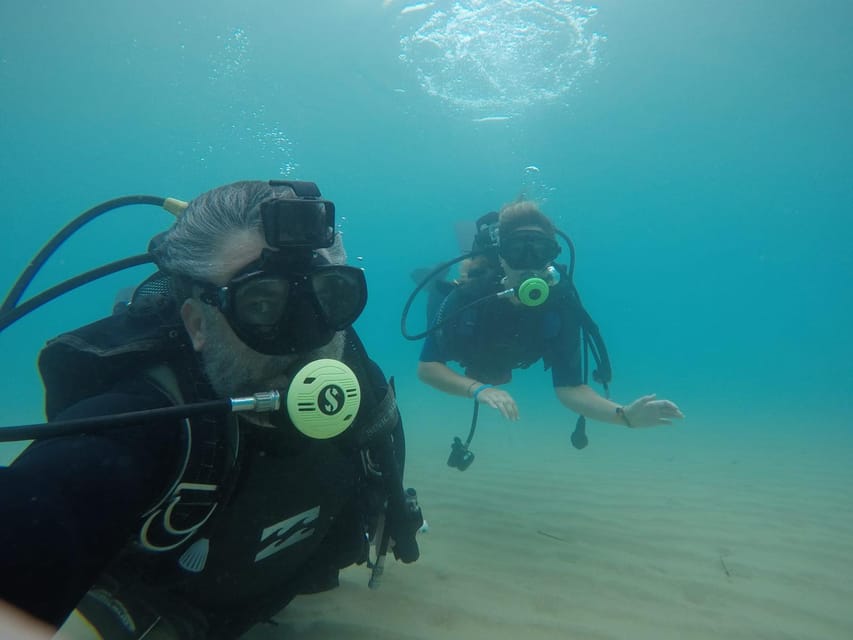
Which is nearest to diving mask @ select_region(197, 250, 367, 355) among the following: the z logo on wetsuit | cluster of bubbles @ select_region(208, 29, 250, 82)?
the z logo on wetsuit

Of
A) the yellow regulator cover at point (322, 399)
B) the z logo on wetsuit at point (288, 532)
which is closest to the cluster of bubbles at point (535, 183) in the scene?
the z logo on wetsuit at point (288, 532)

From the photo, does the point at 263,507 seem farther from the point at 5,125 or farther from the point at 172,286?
the point at 5,125

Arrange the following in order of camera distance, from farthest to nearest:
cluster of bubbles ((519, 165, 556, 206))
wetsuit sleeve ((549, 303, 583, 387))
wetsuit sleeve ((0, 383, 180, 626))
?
1. cluster of bubbles ((519, 165, 556, 206))
2. wetsuit sleeve ((549, 303, 583, 387))
3. wetsuit sleeve ((0, 383, 180, 626))

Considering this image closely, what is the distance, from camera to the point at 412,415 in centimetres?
2402

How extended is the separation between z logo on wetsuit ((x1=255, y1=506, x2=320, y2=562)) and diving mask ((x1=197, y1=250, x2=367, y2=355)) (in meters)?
0.74

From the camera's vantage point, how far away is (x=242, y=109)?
31641 mm

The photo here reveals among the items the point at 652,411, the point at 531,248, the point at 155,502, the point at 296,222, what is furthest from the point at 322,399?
the point at 531,248

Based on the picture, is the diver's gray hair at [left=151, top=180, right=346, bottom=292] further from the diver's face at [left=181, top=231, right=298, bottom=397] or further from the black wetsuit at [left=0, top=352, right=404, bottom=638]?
the black wetsuit at [left=0, top=352, right=404, bottom=638]

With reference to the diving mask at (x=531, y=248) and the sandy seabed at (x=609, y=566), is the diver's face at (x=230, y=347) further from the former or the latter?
the diving mask at (x=531, y=248)

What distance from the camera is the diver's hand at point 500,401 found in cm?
385

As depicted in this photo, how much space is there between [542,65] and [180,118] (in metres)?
27.1

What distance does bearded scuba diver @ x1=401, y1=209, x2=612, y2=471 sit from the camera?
5453 millimetres

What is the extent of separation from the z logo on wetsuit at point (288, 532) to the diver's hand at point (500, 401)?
2.19m

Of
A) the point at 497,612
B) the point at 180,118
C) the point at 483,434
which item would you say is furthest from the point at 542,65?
the point at 180,118
